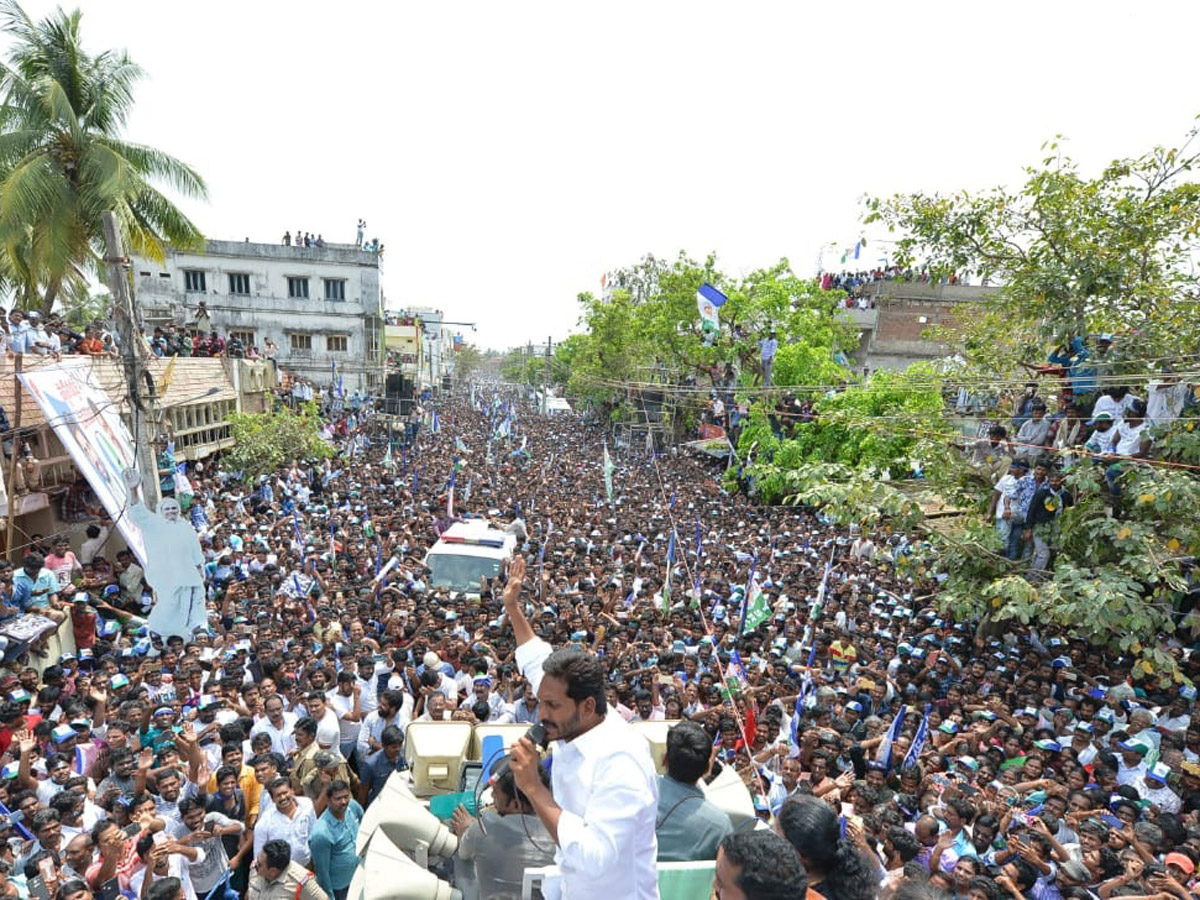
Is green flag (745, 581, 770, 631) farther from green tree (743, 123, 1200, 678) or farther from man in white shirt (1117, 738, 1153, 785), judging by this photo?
man in white shirt (1117, 738, 1153, 785)

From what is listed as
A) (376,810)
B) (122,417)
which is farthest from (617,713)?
(122,417)

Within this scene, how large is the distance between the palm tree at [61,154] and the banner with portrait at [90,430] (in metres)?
4.61

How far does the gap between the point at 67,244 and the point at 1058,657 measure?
16866 mm

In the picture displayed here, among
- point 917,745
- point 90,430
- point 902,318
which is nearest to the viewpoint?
point 917,745

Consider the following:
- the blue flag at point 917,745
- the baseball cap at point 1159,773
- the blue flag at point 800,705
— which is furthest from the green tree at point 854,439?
the baseball cap at point 1159,773

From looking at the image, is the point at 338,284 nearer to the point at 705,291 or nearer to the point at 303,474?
the point at 303,474

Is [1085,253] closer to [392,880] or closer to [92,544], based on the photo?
[392,880]

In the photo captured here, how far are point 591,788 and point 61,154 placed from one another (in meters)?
16.1

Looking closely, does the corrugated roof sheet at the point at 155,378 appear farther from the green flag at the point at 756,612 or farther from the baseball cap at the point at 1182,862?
the baseball cap at the point at 1182,862

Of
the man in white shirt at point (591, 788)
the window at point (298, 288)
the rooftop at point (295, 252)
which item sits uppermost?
the rooftop at point (295, 252)

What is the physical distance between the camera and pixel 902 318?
96.1 ft

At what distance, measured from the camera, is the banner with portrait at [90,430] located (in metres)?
7.96

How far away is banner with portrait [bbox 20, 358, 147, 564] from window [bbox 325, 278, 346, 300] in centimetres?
2579

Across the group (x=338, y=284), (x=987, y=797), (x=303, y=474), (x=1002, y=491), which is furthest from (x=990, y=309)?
(x=338, y=284)
